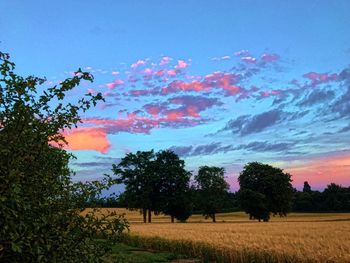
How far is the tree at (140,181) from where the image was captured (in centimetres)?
9462

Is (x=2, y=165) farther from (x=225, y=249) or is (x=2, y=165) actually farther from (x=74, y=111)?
(x=225, y=249)

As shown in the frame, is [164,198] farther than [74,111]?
Yes

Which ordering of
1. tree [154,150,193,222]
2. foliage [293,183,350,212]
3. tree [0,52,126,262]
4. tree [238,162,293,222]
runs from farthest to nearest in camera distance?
1. foliage [293,183,350,212]
2. tree [154,150,193,222]
3. tree [238,162,293,222]
4. tree [0,52,126,262]

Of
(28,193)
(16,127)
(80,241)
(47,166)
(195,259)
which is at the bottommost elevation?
(195,259)

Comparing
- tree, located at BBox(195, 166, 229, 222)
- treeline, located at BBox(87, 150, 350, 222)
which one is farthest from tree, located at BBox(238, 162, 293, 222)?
tree, located at BBox(195, 166, 229, 222)

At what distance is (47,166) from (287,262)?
17688 millimetres

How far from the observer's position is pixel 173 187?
324ft

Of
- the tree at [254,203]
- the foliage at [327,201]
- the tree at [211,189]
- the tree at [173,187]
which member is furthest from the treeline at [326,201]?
the tree at [254,203]

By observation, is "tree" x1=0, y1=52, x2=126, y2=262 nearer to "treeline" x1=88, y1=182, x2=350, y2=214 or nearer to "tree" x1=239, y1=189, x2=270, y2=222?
"tree" x1=239, y1=189, x2=270, y2=222

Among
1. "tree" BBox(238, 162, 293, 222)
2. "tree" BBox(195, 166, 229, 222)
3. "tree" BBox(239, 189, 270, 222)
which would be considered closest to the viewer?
"tree" BBox(239, 189, 270, 222)

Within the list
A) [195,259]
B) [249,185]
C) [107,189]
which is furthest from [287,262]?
[249,185]

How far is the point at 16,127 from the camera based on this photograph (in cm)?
499

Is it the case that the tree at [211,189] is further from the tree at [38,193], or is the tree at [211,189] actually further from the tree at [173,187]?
the tree at [38,193]

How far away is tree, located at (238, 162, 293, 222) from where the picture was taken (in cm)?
9234
